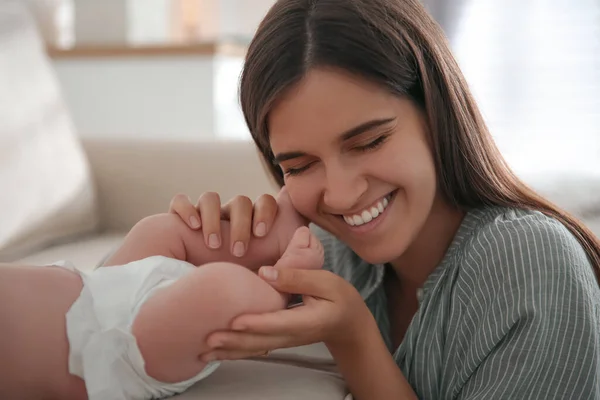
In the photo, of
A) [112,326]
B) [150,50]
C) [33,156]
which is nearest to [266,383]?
[112,326]

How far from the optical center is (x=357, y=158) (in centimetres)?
96

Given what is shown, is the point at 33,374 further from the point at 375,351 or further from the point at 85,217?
the point at 85,217

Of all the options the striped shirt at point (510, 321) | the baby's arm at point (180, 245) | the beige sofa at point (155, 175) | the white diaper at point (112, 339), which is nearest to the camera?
the white diaper at point (112, 339)

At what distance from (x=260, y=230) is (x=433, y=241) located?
28 centimetres

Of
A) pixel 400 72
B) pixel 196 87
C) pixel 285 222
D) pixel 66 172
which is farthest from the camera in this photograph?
pixel 196 87

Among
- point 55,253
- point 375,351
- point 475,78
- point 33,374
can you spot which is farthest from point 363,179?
point 475,78

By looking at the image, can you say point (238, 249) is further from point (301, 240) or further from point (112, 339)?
point (112, 339)

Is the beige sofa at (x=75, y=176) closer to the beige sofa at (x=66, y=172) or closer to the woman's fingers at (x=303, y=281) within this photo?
the beige sofa at (x=66, y=172)

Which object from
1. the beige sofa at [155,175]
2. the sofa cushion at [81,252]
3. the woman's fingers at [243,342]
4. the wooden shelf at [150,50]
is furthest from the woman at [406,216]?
the wooden shelf at [150,50]

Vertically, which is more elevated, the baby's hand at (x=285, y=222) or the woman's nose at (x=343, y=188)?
the woman's nose at (x=343, y=188)

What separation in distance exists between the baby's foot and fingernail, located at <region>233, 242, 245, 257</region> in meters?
0.10

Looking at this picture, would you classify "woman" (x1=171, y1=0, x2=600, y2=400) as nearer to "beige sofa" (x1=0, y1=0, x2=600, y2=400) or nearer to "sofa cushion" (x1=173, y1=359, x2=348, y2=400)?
"sofa cushion" (x1=173, y1=359, x2=348, y2=400)

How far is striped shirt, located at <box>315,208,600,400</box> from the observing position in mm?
856

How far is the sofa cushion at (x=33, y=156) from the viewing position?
57.5 inches
